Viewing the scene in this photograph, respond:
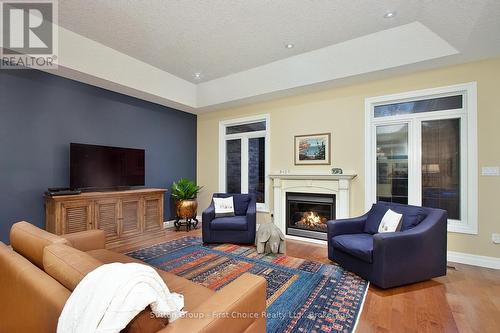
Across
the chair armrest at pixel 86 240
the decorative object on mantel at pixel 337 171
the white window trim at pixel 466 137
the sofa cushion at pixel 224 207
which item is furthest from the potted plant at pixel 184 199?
the white window trim at pixel 466 137

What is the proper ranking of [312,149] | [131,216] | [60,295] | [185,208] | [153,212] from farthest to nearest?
[185,208] → [153,212] → [312,149] → [131,216] → [60,295]

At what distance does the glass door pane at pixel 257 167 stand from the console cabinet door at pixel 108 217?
8.72 feet

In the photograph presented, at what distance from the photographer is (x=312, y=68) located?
4047 millimetres

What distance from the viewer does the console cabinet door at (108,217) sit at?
379cm

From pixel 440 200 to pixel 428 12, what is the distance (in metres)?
2.54

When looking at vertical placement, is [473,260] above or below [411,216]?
below

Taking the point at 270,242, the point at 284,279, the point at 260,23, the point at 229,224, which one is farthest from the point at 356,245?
the point at 260,23

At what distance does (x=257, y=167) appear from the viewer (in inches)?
208

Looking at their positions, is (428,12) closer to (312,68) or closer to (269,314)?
(312,68)

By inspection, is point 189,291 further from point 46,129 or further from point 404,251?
point 46,129

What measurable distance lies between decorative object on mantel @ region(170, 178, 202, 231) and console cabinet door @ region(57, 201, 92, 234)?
167 centimetres

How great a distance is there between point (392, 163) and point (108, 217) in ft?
15.4

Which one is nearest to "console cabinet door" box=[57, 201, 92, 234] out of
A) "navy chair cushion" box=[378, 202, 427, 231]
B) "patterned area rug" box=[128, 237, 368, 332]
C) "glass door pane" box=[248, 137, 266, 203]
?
"patterned area rug" box=[128, 237, 368, 332]

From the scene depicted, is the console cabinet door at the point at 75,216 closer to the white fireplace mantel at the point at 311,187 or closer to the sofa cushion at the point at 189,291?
the sofa cushion at the point at 189,291
